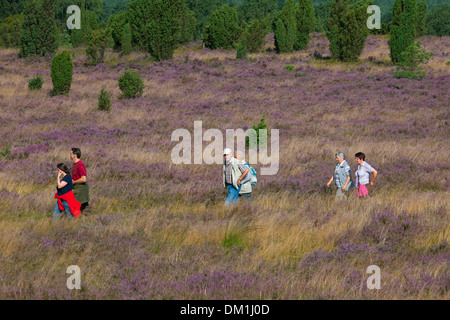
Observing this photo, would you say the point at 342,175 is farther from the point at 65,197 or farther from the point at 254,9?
the point at 254,9

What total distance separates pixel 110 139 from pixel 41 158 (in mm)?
3116

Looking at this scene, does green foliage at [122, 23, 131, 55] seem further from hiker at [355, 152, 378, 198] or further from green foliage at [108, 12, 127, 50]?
hiker at [355, 152, 378, 198]

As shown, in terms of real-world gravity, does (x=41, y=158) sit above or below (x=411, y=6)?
below

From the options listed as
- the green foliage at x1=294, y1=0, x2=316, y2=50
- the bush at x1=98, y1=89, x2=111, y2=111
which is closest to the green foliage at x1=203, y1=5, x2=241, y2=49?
the green foliage at x1=294, y1=0, x2=316, y2=50

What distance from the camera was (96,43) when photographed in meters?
35.6

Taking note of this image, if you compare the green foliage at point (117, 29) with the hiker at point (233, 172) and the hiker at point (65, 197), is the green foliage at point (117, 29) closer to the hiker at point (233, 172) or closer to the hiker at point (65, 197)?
the hiker at point (233, 172)

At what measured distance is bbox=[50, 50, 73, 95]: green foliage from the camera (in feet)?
81.2

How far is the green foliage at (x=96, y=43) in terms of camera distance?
114 ft

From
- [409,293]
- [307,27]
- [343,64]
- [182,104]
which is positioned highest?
[307,27]

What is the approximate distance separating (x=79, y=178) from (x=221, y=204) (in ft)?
9.39

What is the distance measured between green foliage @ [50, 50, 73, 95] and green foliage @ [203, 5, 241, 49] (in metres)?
19.8

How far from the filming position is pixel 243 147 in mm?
15836
